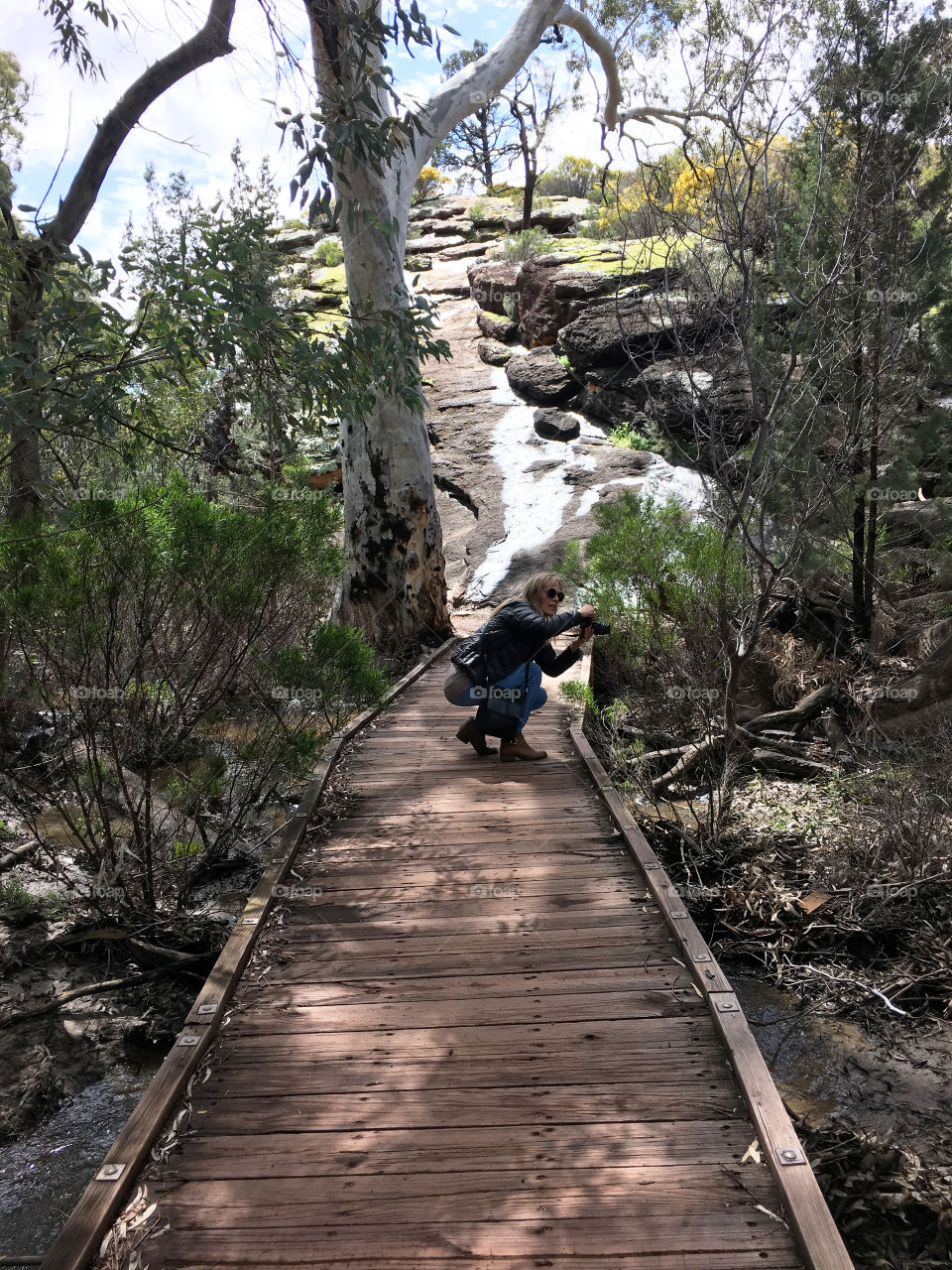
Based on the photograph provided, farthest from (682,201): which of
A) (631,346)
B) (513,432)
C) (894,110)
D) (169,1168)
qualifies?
(169,1168)

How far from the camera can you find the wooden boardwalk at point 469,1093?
218 cm

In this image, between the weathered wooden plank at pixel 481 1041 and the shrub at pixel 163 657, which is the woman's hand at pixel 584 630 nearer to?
the shrub at pixel 163 657

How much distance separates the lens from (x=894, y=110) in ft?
27.4

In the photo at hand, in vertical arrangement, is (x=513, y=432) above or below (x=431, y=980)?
above

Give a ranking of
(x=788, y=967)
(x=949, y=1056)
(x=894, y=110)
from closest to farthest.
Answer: (x=949, y=1056)
(x=788, y=967)
(x=894, y=110)

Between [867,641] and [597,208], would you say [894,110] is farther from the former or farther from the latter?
[597,208]

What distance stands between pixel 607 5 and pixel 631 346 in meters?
5.01

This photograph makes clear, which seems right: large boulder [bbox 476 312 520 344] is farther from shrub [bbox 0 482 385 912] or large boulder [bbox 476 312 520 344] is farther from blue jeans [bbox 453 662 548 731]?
blue jeans [bbox 453 662 548 731]

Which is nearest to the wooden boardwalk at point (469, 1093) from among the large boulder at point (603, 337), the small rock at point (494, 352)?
the large boulder at point (603, 337)

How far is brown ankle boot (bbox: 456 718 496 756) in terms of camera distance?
6.30 metres

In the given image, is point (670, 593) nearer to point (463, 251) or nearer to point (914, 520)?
point (914, 520)

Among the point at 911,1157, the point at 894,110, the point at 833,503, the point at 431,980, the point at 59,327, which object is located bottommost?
the point at 911,1157

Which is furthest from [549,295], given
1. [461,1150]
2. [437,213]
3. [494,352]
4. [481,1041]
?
[461,1150]

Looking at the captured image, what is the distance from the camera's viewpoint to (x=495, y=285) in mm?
22141
